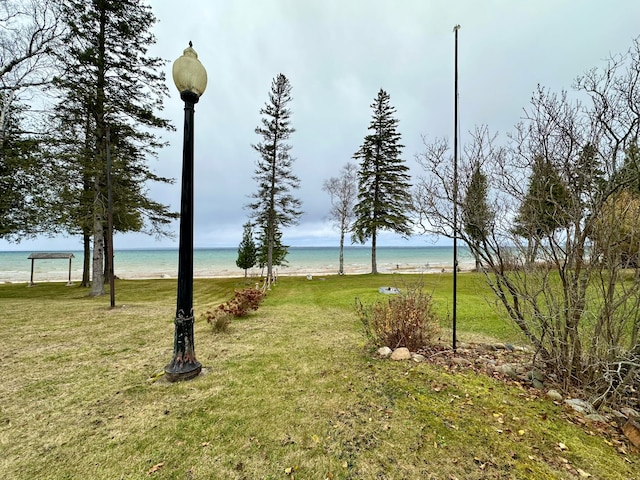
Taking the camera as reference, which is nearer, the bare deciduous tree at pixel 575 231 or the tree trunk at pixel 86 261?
the bare deciduous tree at pixel 575 231

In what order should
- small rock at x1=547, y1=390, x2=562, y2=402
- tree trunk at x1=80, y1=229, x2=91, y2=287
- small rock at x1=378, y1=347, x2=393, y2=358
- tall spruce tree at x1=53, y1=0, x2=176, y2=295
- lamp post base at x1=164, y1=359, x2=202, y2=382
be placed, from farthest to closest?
tree trunk at x1=80, y1=229, x2=91, y2=287, tall spruce tree at x1=53, y1=0, x2=176, y2=295, small rock at x1=378, y1=347, x2=393, y2=358, lamp post base at x1=164, y1=359, x2=202, y2=382, small rock at x1=547, y1=390, x2=562, y2=402

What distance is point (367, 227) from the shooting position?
19.8m

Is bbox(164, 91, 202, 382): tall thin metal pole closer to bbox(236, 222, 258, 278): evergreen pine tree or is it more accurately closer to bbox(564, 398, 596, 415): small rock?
bbox(564, 398, 596, 415): small rock

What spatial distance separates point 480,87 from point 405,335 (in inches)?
212

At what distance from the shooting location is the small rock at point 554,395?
9.20 ft

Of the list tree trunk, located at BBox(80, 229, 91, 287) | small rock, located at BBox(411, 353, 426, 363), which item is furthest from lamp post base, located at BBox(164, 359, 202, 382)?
tree trunk, located at BBox(80, 229, 91, 287)

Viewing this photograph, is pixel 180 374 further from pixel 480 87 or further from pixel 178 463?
pixel 480 87

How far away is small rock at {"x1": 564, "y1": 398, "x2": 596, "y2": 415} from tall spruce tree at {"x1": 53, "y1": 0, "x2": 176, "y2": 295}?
13.0m

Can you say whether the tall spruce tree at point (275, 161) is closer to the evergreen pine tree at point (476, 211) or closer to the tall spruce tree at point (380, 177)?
the tall spruce tree at point (380, 177)

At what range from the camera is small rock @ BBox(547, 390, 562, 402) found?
2.80 metres

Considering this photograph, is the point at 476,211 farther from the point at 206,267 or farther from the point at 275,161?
the point at 206,267

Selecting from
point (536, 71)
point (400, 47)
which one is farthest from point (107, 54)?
point (536, 71)

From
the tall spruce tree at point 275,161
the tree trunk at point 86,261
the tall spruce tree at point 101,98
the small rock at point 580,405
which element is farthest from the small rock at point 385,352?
the tree trunk at point 86,261

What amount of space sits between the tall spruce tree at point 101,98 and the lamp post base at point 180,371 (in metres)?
9.40
